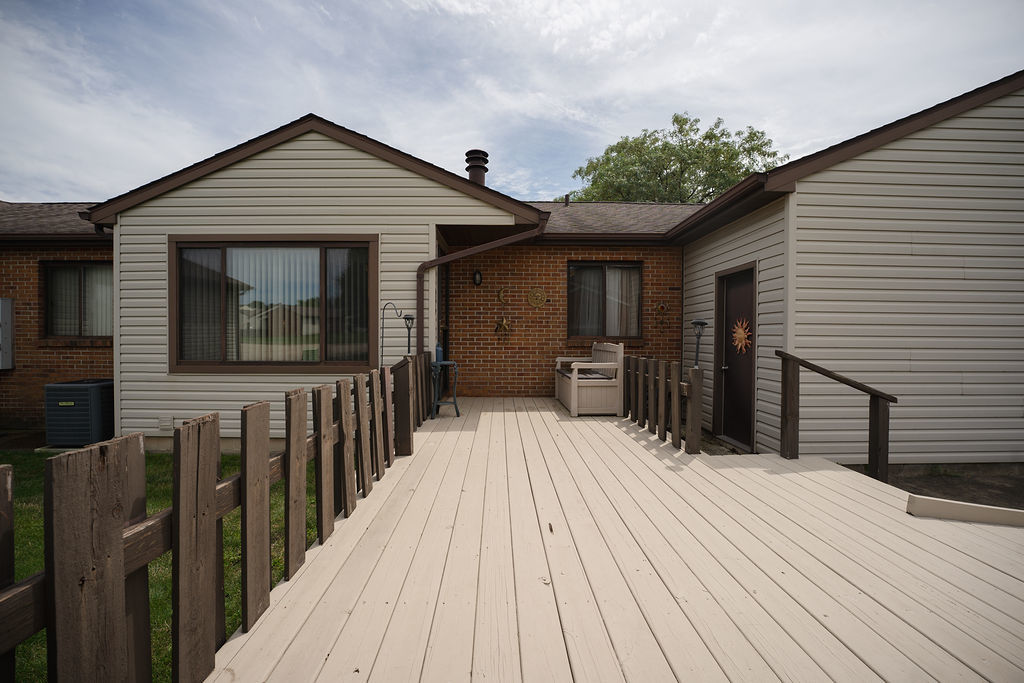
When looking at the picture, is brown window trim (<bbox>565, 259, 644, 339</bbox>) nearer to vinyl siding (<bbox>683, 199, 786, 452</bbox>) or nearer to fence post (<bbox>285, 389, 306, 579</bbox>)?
vinyl siding (<bbox>683, 199, 786, 452</bbox>)

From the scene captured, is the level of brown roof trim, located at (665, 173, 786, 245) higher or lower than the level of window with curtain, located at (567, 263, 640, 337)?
higher

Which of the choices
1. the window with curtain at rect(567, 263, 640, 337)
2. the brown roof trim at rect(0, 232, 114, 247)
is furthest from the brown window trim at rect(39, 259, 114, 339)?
the window with curtain at rect(567, 263, 640, 337)

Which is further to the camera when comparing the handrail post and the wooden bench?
the wooden bench

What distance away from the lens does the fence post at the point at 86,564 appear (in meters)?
1.14

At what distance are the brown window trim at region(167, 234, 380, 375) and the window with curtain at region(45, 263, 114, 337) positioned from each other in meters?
2.99

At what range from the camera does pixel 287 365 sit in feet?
21.8

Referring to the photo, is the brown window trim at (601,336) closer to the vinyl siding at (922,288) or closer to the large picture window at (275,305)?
the vinyl siding at (922,288)

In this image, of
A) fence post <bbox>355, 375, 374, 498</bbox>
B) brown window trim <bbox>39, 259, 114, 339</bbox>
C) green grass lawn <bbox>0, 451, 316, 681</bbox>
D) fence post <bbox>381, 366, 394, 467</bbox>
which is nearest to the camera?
green grass lawn <bbox>0, 451, 316, 681</bbox>

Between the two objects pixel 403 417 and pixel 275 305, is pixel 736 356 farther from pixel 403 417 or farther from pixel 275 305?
pixel 275 305

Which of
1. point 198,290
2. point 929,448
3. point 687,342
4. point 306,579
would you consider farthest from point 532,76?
point 306,579

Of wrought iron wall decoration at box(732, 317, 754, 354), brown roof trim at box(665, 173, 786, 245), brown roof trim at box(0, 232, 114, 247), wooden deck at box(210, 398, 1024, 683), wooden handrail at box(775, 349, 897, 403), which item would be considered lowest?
wooden deck at box(210, 398, 1024, 683)

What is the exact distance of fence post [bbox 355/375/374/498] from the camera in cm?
340

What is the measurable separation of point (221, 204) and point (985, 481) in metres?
10.4

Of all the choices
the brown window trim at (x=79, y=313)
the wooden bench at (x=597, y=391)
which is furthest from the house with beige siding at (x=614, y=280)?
the brown window trim at (x=79, y=313)
